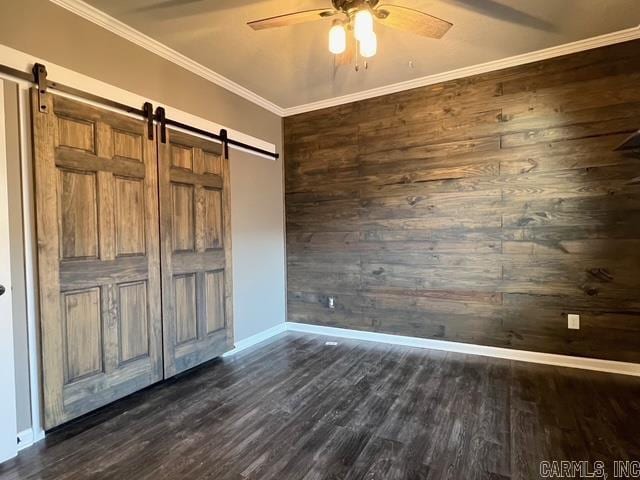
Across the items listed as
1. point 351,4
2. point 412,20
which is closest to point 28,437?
point 351,4

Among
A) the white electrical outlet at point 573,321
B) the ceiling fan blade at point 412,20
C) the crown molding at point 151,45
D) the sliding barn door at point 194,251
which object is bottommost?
the white electrical outlet at point 573,321

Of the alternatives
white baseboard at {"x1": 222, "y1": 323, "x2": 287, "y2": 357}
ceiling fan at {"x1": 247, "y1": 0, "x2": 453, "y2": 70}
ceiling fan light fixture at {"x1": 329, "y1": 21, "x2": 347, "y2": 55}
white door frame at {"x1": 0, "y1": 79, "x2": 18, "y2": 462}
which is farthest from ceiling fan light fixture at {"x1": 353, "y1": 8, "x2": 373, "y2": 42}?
white baseboard at {"x1": 222, "y1": 323, "x2": 287, "y2": 357}

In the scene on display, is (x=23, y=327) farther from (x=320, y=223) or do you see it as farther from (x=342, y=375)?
(x=320, y=223)

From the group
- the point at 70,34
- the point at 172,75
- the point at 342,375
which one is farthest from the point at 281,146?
the point at 342,375

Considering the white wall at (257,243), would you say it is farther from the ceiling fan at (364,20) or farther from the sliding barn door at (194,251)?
the ceiling fan at (364,20)

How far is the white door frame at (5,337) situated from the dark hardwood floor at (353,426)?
0.47 ft

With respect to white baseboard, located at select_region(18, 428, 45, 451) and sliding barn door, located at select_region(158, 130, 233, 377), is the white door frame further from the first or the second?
sliding barn door, located at select_region(158, 130, 233, 377)

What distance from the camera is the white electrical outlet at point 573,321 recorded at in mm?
3037

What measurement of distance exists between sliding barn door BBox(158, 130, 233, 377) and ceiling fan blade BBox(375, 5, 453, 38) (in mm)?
1961

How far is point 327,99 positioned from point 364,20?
7.14 ft

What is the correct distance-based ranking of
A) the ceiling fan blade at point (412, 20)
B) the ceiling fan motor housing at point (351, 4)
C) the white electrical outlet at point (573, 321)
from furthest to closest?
1. the white electrical outlet at point (573, 321)
2. the ceiling fan motor housing at point (351, 4)
3. the ceiling fan blade at point (412, 20)

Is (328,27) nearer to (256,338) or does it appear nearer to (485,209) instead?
(485,209)

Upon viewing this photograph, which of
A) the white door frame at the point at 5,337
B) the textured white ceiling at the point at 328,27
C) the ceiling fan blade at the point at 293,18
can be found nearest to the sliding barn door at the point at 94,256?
the white door frame at the point at 5,337

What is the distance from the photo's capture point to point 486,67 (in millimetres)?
3305
